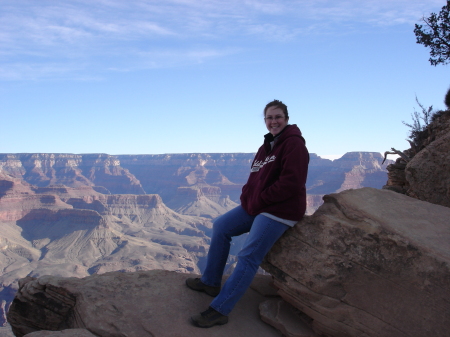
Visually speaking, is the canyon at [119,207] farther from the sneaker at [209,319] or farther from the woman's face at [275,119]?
the woman's face at [275,119]

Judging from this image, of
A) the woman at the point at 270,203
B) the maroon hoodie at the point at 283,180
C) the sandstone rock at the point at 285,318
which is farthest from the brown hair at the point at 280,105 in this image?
the sandstone rock at the point at 285,318

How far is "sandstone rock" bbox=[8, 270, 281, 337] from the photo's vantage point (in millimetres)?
3658

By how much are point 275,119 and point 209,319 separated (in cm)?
229

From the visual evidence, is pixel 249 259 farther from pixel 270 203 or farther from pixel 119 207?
pixel 119 207

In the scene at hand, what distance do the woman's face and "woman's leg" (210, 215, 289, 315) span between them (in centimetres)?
102

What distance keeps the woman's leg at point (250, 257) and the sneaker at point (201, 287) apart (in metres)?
0.56

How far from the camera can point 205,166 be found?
145875 mm

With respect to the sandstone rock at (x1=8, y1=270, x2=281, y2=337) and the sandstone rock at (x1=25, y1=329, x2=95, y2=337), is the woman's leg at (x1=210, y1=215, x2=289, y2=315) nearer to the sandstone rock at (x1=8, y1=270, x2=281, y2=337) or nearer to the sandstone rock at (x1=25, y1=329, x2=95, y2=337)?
the sandstone rock at (x1=8, y1=270, x2=281, y2=337)

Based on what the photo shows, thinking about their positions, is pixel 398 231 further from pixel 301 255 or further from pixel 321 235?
pixel 301 255

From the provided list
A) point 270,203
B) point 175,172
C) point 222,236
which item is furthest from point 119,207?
point 270,203

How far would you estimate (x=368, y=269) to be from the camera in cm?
352

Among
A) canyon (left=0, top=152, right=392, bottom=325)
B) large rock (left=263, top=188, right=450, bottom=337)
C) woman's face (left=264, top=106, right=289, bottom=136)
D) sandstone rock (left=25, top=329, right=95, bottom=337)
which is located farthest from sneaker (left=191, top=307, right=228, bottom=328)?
canyon (left=0, top=152, right=392, bottom=325)

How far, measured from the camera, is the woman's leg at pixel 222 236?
4.13 m

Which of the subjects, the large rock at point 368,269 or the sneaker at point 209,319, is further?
the sneaker at point 209,319
